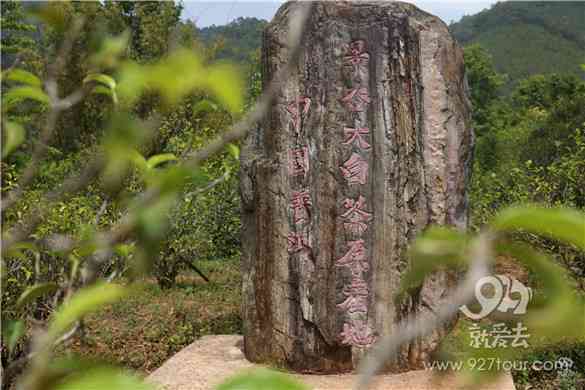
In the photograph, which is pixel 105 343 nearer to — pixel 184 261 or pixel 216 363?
pixel 216 363

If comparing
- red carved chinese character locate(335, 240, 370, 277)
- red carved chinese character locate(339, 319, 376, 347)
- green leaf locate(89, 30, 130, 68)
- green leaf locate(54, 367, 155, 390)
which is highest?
green leaf locate(89, 30, 130, 68)

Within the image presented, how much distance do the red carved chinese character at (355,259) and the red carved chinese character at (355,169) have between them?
0.39 m

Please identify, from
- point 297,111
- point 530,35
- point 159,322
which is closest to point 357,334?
point 297,111

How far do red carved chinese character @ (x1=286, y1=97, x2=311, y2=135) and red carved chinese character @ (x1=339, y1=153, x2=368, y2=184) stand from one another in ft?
1.29

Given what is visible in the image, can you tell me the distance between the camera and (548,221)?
1.11 feet

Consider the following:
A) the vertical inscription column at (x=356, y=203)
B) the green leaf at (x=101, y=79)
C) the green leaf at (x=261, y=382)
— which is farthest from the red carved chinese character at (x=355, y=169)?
the green leaf at (x=261, y=382)

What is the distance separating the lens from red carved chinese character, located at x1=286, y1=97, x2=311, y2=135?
455 centimetres

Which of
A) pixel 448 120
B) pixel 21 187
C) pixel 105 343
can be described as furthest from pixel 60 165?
pixel 21 187

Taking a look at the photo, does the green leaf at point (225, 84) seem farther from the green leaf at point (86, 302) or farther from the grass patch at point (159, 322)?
the grass patch at point (159, 322)

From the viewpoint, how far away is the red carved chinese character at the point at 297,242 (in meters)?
4.54

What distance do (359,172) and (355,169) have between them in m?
0.03

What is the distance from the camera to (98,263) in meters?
0.56

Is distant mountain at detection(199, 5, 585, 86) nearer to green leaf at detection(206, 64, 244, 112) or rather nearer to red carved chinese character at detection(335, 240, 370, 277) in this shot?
red carved chinese character at detection(335, 240, 370, 277)

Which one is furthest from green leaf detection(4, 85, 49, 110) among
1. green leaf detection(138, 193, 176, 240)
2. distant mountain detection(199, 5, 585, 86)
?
distant mountain detection(199, 5, 585, 86)
